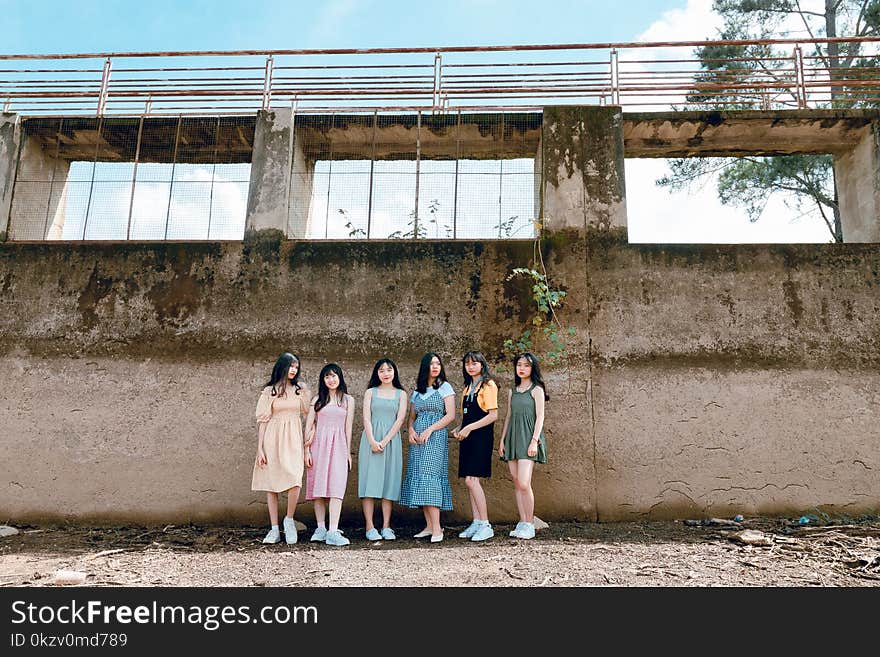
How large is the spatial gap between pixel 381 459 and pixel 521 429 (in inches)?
46.8

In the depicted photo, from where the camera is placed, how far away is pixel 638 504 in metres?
5.86

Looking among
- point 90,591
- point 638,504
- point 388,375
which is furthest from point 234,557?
point 638,504

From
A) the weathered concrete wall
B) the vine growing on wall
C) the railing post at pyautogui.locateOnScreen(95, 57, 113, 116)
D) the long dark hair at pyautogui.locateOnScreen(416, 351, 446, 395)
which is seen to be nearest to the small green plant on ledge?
the vine growing on wall

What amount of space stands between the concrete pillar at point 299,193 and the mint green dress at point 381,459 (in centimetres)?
231

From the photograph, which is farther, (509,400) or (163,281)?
(163,281)

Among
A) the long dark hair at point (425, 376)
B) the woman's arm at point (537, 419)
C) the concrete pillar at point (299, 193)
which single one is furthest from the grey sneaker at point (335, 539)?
the concrete pillar at point (299, 193)

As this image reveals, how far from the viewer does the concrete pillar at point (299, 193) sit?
691cm

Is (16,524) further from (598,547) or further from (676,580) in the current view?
(676,580)

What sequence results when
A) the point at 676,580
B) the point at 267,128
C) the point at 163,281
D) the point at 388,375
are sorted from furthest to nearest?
the point at 267,128 → the point at 163,281 → the point at 388,375 → the point at 676,580

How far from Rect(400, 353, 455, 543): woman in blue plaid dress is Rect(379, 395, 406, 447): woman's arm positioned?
0.10 m

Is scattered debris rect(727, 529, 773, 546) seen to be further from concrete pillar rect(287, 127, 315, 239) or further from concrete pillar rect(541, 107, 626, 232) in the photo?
concrete pillar rect(287, 127, 315, 239)

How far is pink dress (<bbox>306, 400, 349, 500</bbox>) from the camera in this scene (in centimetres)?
534

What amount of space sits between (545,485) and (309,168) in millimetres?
4337

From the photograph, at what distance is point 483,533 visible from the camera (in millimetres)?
5199
